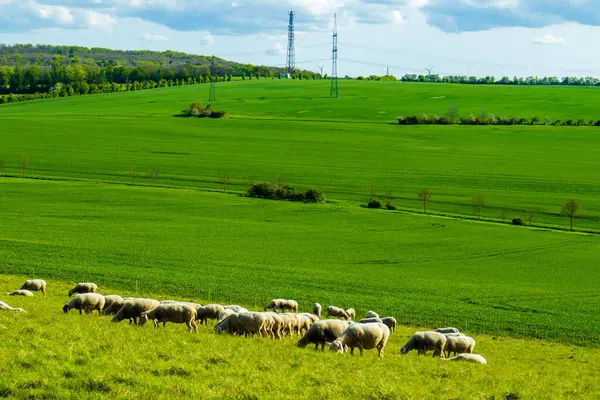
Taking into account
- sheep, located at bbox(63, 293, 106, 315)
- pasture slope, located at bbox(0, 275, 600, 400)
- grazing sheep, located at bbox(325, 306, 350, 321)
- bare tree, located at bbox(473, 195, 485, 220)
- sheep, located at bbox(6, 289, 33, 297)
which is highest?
pasture slope, located at bbox(0, 275, 600, 400)

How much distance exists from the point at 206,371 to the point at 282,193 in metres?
72.9

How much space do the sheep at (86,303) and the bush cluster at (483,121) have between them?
142380mm

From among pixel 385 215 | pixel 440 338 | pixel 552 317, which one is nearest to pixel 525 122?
pixel 385 215

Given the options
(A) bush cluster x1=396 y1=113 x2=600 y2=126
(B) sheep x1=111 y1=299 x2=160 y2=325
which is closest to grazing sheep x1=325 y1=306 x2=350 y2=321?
(B) sheep x1=111 y1=299 x2=160 y2=325

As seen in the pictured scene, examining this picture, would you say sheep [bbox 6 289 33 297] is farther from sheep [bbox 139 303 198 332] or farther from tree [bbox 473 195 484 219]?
tree [bbox 473 195 484 219]

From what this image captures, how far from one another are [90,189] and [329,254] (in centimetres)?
4169

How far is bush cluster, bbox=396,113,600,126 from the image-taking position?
549ft

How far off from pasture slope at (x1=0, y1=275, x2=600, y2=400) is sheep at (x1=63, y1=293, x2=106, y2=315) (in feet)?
21.8

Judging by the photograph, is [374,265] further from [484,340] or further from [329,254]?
[484,340]

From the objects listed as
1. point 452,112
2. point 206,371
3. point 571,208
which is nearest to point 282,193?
point 571,208

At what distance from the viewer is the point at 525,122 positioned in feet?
561

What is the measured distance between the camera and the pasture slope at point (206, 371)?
45.4 feet

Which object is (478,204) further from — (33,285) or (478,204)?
(33,285)

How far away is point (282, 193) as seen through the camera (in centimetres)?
8819
